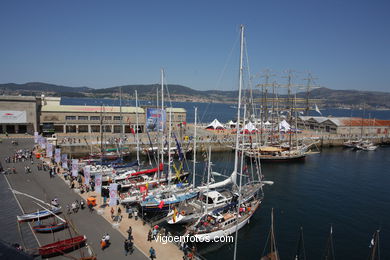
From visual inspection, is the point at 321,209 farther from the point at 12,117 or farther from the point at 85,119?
the point at 12,117

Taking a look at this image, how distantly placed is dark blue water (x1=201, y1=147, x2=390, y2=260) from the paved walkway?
28.5ft

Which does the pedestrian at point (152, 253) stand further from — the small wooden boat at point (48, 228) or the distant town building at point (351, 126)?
the distant town building at point (351, 126)

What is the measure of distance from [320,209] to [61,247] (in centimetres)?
3135

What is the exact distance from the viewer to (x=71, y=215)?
87.9 ft

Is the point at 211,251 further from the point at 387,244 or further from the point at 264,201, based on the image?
the point at 387,244

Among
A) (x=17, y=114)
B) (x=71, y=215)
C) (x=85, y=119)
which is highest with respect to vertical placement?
(x=17, y=114)

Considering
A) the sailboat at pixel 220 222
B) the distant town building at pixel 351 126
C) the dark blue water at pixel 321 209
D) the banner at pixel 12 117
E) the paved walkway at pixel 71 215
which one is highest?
the banner at pixel 12 117

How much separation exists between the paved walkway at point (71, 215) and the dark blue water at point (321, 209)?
8.68m

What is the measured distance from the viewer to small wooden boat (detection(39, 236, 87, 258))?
19469 mm

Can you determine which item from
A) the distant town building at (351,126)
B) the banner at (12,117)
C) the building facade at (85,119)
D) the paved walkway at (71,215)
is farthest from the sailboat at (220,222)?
the distant town building at (351,126)

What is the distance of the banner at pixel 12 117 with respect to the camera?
66375 mm

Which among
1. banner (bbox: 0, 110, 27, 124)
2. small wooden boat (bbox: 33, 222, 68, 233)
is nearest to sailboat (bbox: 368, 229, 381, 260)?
small wooden boat (bbox: 33, 222, 68, 233)

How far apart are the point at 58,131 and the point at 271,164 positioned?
5620cm

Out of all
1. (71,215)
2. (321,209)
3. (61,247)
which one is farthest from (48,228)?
(321,209)
